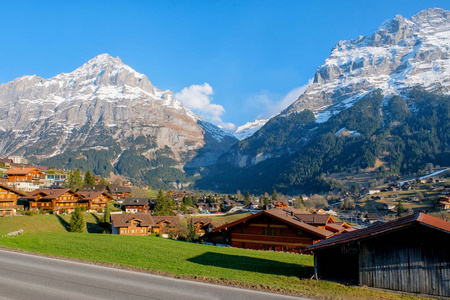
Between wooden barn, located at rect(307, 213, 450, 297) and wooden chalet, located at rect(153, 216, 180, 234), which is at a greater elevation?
wooden barn, located at rect(307, 213, 450, 297)

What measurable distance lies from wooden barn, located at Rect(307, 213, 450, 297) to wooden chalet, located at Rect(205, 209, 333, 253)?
1474 centimetres

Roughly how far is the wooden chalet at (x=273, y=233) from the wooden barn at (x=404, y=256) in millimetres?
14741

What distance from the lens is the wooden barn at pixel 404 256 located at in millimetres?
17500

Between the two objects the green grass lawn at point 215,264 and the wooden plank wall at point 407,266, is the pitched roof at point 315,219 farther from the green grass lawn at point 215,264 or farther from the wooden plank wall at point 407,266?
the wooden plank wall at point 407,266

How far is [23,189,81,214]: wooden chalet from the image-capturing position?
77.3 metres

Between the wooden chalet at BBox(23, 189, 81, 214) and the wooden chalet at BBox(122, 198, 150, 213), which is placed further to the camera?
the wooden chalet at BBox(122, 198, 150, 213)

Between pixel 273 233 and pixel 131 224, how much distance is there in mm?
44885

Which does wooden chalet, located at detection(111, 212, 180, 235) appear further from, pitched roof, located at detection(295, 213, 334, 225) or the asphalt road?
the asphalt road

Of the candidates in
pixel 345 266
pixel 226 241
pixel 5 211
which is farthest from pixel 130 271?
pixel 5 211

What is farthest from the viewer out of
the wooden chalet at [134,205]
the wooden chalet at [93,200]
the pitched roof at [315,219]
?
the wooden chalet at [134,205]

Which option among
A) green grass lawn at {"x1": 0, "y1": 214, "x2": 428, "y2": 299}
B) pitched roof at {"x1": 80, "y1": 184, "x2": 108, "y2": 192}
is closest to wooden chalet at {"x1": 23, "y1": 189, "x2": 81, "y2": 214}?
pitched roof at {"x1": 80, "y1": 184, "x2": 108, "y2": 192}

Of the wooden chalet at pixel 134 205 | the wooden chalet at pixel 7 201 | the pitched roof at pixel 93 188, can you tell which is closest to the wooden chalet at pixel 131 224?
the wooden chalet at pixel 7 201

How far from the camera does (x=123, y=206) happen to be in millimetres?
103125

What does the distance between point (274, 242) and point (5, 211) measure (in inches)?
2227
